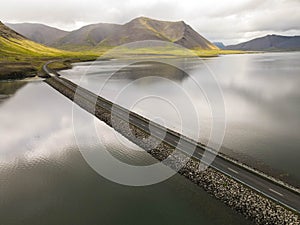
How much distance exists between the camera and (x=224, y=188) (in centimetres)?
2800

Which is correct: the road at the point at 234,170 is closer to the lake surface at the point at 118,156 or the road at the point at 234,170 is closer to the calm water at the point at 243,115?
the calm water at the point at 243,115

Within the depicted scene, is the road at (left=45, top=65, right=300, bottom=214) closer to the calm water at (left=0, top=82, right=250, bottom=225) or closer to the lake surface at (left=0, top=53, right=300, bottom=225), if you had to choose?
the lake surface at (left=0, top=53, right=300, bottom=225)

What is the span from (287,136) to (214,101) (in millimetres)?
29471

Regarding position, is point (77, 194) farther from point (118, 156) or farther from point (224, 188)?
point (224, 188)

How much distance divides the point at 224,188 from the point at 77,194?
16.8 metres

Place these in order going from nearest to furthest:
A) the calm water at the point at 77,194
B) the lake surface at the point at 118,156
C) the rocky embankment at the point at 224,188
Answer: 1. the rocky embankment at the point at 224,188
2. the calm water at the point at 77,194
3. the lake surface at the point at 118,156

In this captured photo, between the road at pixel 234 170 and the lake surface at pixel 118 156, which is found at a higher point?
the road at pixel 234 170

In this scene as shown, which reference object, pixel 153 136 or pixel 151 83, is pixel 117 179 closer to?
pixel 153 136

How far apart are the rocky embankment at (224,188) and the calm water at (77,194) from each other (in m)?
1.04

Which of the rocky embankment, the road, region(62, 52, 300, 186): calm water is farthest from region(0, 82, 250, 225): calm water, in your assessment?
region(62, 52, 300, 186): calm water

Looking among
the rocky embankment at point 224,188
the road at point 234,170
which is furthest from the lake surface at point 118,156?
the road at point 234,170

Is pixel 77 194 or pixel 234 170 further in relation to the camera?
pixel 234 170

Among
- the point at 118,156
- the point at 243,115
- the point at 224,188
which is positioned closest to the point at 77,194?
the point at 118,156

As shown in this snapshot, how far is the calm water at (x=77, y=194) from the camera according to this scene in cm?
2547
